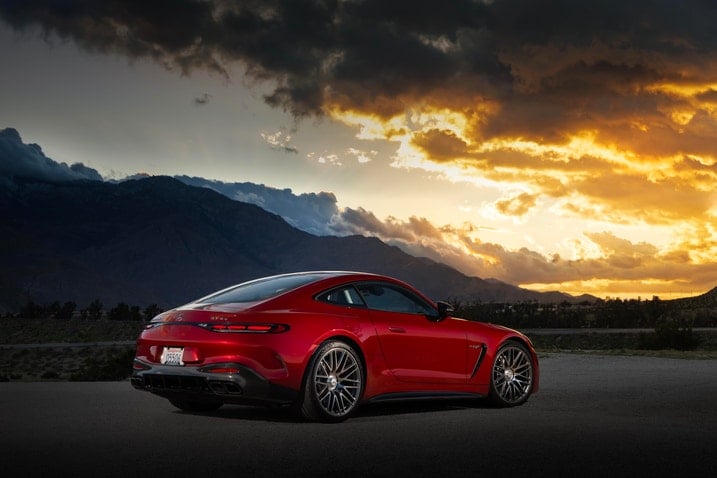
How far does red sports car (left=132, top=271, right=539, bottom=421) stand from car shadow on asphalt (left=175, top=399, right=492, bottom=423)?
305 mm

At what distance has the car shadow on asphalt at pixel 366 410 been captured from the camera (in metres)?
9.35

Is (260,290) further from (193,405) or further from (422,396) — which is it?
(422,396)

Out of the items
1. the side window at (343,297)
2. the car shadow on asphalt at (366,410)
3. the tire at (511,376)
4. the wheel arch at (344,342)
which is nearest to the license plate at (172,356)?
the car shadow on asphalt at (366,410)

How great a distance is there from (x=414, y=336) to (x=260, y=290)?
Answer: 179 cm

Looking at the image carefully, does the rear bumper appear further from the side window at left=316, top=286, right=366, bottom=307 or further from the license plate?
the side window at left=316, top=286, right=366, bottom=307

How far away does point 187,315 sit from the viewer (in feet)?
28.9

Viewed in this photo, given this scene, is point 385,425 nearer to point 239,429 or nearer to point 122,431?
point 239,429

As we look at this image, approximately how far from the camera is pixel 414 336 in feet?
31.6

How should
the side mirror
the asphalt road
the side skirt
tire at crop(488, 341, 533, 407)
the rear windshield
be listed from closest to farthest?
1. the asphalt road
2. the rear windshield
3. the side skirt
4. the side mirror
5. tire at crop(488, 341, 533, 407)

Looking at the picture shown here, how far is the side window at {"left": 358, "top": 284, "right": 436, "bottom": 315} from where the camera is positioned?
31.4ft

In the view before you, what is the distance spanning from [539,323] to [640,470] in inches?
3349

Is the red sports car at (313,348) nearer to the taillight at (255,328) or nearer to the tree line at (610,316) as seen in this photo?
the taillight at (255,328)

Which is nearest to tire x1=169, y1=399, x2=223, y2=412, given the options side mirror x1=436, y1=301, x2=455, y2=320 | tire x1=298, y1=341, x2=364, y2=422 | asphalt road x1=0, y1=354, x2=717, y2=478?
asphalt road x1=0, y1=354, x2=717, y2=478

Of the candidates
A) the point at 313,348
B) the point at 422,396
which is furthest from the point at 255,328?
the point at 422,396
